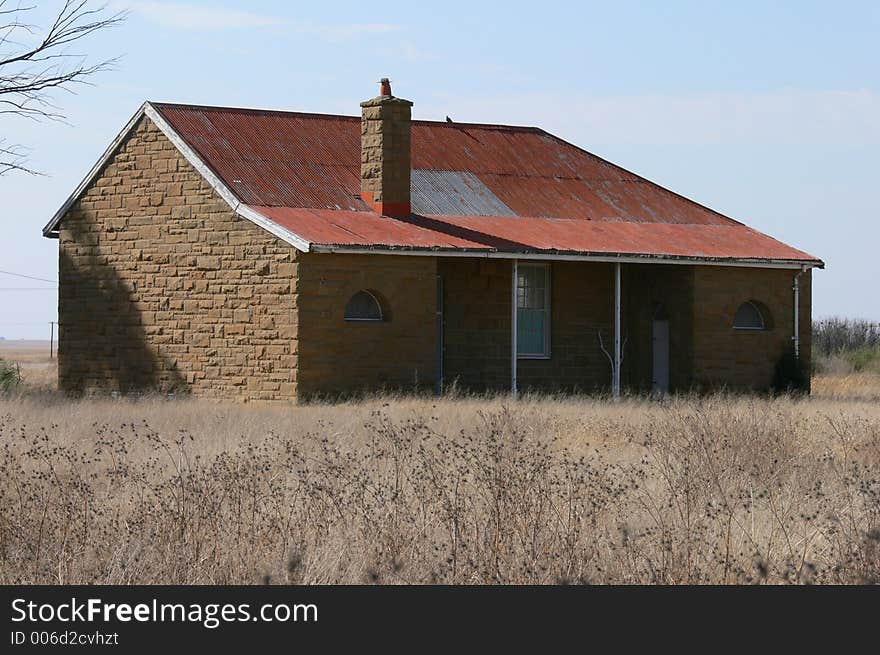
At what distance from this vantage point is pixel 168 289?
24047mm

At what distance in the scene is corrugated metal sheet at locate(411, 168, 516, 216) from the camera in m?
25.9

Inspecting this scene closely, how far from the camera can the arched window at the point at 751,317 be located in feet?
87.9

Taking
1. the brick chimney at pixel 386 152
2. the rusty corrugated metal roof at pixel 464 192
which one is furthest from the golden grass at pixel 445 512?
the brick chimney at pixel 386 152

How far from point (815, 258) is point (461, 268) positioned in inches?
262

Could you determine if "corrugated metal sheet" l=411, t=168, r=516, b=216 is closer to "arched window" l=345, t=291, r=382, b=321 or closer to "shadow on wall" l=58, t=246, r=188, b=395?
"arched window" l=345, t=291, r=382, b=321

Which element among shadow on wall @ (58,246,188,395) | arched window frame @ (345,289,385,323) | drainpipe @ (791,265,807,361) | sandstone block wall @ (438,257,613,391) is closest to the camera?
arched window frame @ (345,289,385,323)

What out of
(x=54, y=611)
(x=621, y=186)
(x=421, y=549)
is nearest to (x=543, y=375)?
(x=621, y=186)

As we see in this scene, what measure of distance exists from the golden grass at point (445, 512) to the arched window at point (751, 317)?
33.3 feet

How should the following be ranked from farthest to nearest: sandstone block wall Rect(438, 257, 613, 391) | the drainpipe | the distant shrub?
1. the distant shrub
2. the drainpipe
3. sandstone block wall Rect(438, 257, 613, 391)

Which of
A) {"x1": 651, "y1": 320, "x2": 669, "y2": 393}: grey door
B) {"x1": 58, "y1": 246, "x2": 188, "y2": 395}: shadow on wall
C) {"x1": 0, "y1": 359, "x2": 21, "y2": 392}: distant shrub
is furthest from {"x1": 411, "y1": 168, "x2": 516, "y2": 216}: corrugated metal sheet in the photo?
{"x1": 0, "y1": 359, "x2": 21, "y2": 392}: distant shrub

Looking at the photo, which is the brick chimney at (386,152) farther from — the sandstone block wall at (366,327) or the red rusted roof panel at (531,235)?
the sandstone block wall at (366,327)

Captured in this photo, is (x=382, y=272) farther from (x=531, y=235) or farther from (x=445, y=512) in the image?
(x=445, y=512)

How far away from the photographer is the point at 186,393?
23.6 m

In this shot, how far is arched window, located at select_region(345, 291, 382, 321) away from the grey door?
586cm
